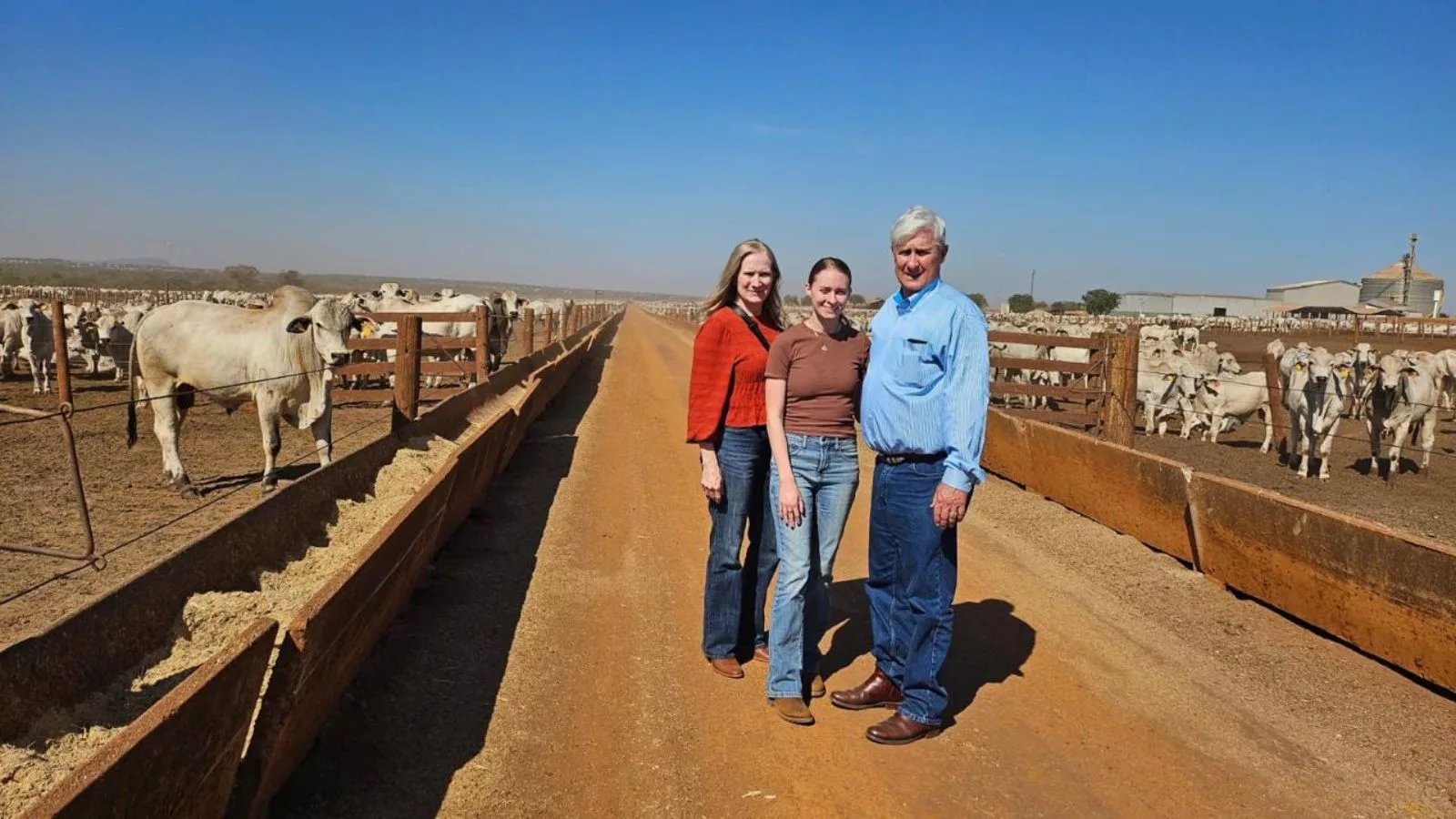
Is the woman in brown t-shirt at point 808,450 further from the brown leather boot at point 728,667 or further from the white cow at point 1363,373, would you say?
the white cow at point 1363,373

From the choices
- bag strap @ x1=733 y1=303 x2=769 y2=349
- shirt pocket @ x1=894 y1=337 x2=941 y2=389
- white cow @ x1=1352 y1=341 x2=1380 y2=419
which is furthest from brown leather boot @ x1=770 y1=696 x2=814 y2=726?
white cow @ x1=1352 y1=341 x2=1380 y2=419

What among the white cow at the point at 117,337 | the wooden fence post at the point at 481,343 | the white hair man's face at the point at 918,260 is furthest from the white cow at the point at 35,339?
the white hair man's face at the point at 918,260

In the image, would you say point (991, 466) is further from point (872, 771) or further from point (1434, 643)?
point (872, 771)

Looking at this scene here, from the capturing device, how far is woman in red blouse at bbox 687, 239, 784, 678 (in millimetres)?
4328

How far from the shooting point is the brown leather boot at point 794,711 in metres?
4.16

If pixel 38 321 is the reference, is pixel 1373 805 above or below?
below

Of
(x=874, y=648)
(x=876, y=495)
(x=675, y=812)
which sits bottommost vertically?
(x=675, y=812)

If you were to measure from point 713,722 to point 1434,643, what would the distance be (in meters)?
3.71

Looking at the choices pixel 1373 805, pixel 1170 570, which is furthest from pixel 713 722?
pixel 1170 570

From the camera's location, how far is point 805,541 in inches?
164

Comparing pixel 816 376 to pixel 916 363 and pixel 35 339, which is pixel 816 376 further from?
pixel 35 339

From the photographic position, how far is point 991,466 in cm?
1025

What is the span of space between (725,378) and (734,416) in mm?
196

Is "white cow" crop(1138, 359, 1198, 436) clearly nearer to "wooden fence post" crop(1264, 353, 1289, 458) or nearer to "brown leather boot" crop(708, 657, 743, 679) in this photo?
"wooden fence post" crop(1264, 353, 1289, 458)
